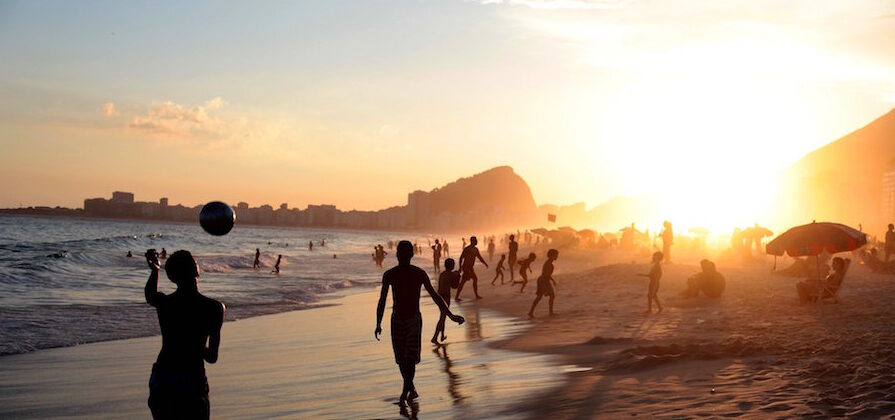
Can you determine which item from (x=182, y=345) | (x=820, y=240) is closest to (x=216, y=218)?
(x=182, y=345)

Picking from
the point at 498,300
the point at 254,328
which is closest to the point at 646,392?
the point at 254,328

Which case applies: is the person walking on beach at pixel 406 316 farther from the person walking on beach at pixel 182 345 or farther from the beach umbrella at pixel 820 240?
the beach umbrella at pixel 820 240

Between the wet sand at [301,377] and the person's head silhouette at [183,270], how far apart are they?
321 centimetres

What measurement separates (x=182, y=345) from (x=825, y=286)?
15.2 m

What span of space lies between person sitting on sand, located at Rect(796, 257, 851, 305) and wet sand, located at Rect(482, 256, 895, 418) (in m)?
0.38

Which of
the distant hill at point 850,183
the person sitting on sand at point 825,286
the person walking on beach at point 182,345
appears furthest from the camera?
the distant hill at point 850,183

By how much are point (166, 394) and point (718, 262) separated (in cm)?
3376

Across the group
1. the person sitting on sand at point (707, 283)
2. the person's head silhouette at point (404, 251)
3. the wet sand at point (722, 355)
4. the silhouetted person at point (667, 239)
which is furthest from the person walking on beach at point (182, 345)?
the silhouetted person at point (667, 239)

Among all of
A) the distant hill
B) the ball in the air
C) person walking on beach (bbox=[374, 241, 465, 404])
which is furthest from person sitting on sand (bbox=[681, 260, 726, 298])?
the distant hill

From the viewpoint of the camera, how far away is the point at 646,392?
786 cm

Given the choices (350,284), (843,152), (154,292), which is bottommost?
(350,284)

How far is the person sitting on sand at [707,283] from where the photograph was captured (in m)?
18.4

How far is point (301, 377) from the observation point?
10047 millimetres

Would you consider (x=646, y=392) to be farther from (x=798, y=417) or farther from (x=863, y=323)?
(x=863, y=323)
